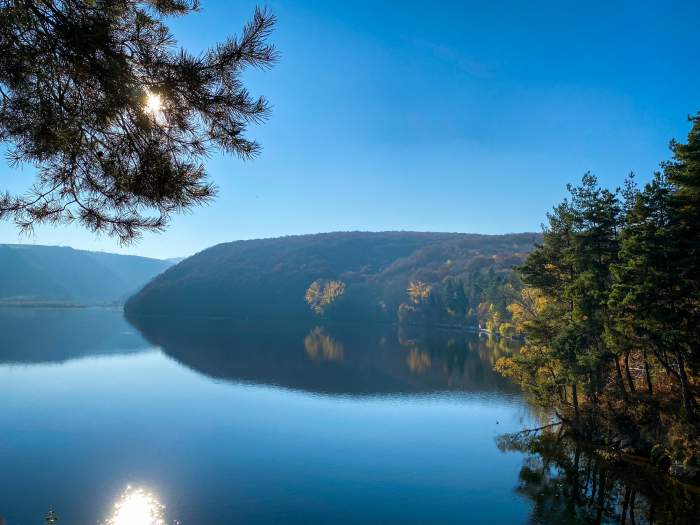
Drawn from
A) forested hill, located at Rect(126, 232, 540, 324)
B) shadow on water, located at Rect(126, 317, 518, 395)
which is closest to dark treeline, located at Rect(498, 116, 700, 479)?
shadow on water, located at Rect(126, 317, 518, 395)

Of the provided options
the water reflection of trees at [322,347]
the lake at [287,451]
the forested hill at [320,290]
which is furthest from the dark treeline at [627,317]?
the forested hill at [320,290]

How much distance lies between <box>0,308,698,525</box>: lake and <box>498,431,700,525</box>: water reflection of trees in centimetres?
9

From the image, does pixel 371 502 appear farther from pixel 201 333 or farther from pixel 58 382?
pixel 201 333

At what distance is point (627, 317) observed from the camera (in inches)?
867

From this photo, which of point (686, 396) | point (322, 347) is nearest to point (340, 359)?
point (322, 347)

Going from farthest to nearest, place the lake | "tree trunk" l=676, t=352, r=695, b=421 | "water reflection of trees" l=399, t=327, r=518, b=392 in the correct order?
1. "water reflection of trees" l=399, t=327, r=518, b=392
2. "tree trunk" l=676, t=352, r=695, b=421
3. the lake

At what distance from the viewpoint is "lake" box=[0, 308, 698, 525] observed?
19844mm

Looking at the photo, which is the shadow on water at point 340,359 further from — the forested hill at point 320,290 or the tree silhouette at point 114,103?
the tree silhouette at point 114,103

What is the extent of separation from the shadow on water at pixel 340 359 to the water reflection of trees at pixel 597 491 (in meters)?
19.9

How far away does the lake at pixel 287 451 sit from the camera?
19844 mm

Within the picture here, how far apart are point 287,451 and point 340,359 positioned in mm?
36888

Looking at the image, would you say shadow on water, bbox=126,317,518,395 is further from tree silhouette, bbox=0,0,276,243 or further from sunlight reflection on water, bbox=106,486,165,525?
tree silhouette, bbox=0,0,276,243

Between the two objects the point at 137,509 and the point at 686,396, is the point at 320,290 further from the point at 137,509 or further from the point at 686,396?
the point at 686,396

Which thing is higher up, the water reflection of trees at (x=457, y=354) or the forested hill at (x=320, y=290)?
the forested hill at (x=320, y=290)
